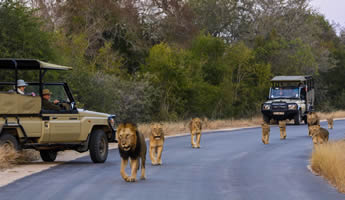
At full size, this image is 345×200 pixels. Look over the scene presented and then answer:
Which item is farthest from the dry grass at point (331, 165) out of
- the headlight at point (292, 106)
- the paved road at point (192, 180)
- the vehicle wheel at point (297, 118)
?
the vehicle wheel at point (297, 118)

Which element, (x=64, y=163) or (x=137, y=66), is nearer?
(x=64, y=163)

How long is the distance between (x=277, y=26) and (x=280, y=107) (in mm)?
23173

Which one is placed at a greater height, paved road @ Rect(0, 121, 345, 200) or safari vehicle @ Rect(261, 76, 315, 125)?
safari vehicle @ Rect(261, 76, 315, 125)

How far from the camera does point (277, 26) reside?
62406mm

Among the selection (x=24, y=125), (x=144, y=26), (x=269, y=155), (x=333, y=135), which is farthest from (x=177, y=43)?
(x=24, y=125)

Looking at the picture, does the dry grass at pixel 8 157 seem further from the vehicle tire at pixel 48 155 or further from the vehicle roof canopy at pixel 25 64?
the vehicle roof canopy at pixel 25 64

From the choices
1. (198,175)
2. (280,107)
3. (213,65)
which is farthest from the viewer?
(213,65)

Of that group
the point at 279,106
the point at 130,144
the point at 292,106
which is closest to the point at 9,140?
the point at 130,144

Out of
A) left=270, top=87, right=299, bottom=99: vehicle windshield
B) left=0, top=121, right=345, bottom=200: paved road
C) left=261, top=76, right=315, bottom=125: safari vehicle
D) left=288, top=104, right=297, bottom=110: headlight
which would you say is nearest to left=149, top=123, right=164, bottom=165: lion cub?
left=0, top=121, right=345, bottom=200: paved road

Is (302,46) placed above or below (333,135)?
above

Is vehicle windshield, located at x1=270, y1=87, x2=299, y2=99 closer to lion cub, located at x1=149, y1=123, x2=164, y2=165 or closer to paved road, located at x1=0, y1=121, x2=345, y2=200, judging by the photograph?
paved road, located at x1=0, y1=121, x2=345, y2=200

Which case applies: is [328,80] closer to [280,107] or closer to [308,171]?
[280,107]

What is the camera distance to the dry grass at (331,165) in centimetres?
1271

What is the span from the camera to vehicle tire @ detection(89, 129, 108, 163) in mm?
17297
